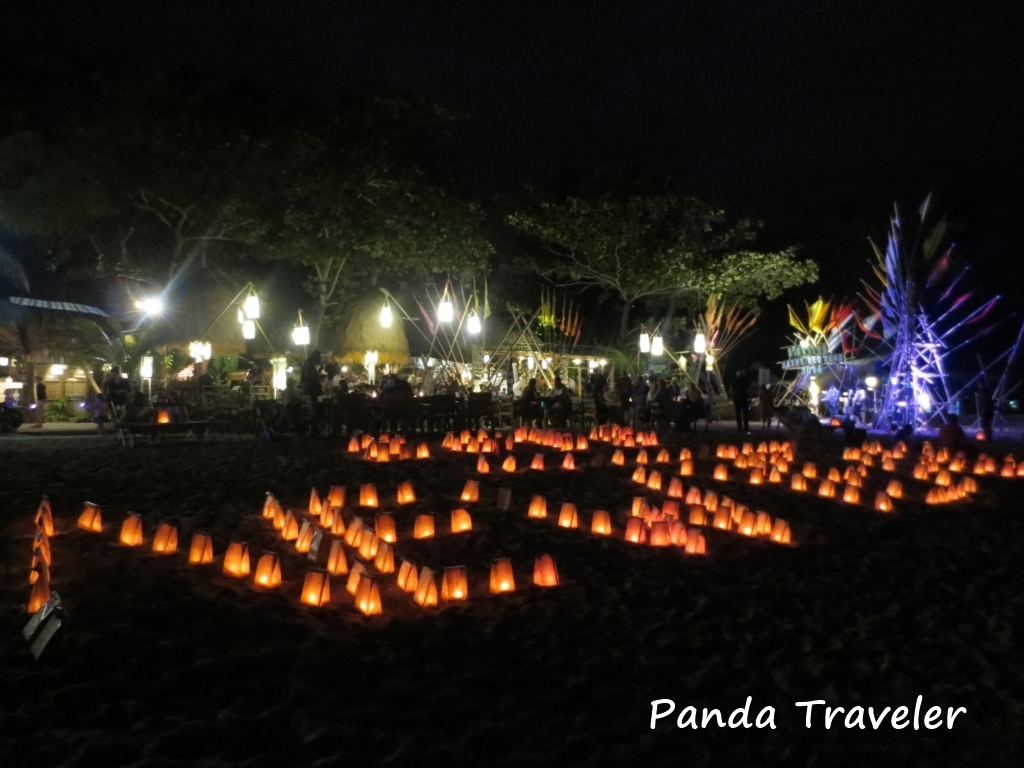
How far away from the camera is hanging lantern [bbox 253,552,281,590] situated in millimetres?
6918

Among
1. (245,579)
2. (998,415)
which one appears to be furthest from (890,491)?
(998,415)

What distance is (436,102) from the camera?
83.2 feet

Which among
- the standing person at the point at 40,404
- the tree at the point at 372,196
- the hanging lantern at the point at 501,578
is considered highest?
the tree at the point at 372,196

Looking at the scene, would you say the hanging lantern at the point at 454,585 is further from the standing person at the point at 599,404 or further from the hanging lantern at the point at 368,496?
the standing person at the point at 599,404

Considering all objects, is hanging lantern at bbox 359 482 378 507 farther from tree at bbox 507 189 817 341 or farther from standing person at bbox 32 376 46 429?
tree at bbox 507 189 817 341

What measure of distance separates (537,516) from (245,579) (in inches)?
147

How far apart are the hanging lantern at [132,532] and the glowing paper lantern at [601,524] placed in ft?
14.8

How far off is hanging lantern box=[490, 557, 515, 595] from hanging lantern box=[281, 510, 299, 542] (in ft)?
7.70

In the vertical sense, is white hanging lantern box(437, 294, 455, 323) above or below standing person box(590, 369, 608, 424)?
above

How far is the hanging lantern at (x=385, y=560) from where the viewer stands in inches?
289

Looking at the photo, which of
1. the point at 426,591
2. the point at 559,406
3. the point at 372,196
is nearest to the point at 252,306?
the point at 372,196

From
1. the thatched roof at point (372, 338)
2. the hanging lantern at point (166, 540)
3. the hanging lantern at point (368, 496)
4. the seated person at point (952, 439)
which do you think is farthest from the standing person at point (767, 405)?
the hanging lantern at point (166, 540)

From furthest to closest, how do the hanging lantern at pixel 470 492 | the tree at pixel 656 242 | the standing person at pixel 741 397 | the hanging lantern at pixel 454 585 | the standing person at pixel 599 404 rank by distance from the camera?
the tree at pixel 656 242, the standing person at pixel 741 397, the standing person at pixel 599 404, the hanging lantern at pixel 470 492, the hanging lantern at pixel 454 585

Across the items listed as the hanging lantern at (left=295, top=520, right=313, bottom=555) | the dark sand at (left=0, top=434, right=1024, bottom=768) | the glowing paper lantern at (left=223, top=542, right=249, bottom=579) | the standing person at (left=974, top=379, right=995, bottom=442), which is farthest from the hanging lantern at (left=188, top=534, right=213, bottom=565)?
the standing person at (left=974, top=379, right=995, bottom=442)
